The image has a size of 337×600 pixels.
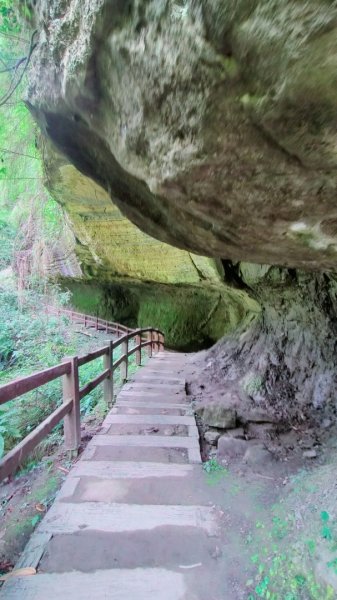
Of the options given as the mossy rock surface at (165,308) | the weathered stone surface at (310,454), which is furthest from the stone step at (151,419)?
the mossy rock surface at (165,308)

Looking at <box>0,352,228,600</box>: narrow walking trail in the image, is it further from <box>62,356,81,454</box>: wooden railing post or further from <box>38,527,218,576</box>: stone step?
<box>62,356,81,454</box>: wooden railing post

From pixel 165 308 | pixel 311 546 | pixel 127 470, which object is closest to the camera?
pixel 311 546

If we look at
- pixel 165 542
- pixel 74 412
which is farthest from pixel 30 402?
pixel 165 542

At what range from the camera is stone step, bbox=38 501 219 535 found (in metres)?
2.10

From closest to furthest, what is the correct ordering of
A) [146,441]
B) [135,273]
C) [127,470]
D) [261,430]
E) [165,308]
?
[127,470] → [146,441] → [261,430] → [135,273] → [165,308]

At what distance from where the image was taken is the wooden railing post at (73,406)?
115 inches

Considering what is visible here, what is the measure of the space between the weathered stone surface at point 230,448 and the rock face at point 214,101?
1996 millimetres

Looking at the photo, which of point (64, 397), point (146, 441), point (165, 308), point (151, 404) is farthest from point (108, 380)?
point (165, 308)

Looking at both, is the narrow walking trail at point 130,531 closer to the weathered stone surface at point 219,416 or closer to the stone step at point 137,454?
the stone step at point 137,454

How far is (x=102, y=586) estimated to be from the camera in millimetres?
1670

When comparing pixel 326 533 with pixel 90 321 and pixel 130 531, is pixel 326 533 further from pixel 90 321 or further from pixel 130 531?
pixel 90 321

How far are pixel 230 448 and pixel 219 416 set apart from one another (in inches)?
19.1

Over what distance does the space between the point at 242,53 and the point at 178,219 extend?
1407 millimetres

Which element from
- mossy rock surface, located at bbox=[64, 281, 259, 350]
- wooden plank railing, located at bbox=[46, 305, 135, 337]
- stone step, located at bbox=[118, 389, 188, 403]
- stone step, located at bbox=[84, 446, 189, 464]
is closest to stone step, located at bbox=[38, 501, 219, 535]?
stone step, located at bbox=[84, 446, 189, 464]
